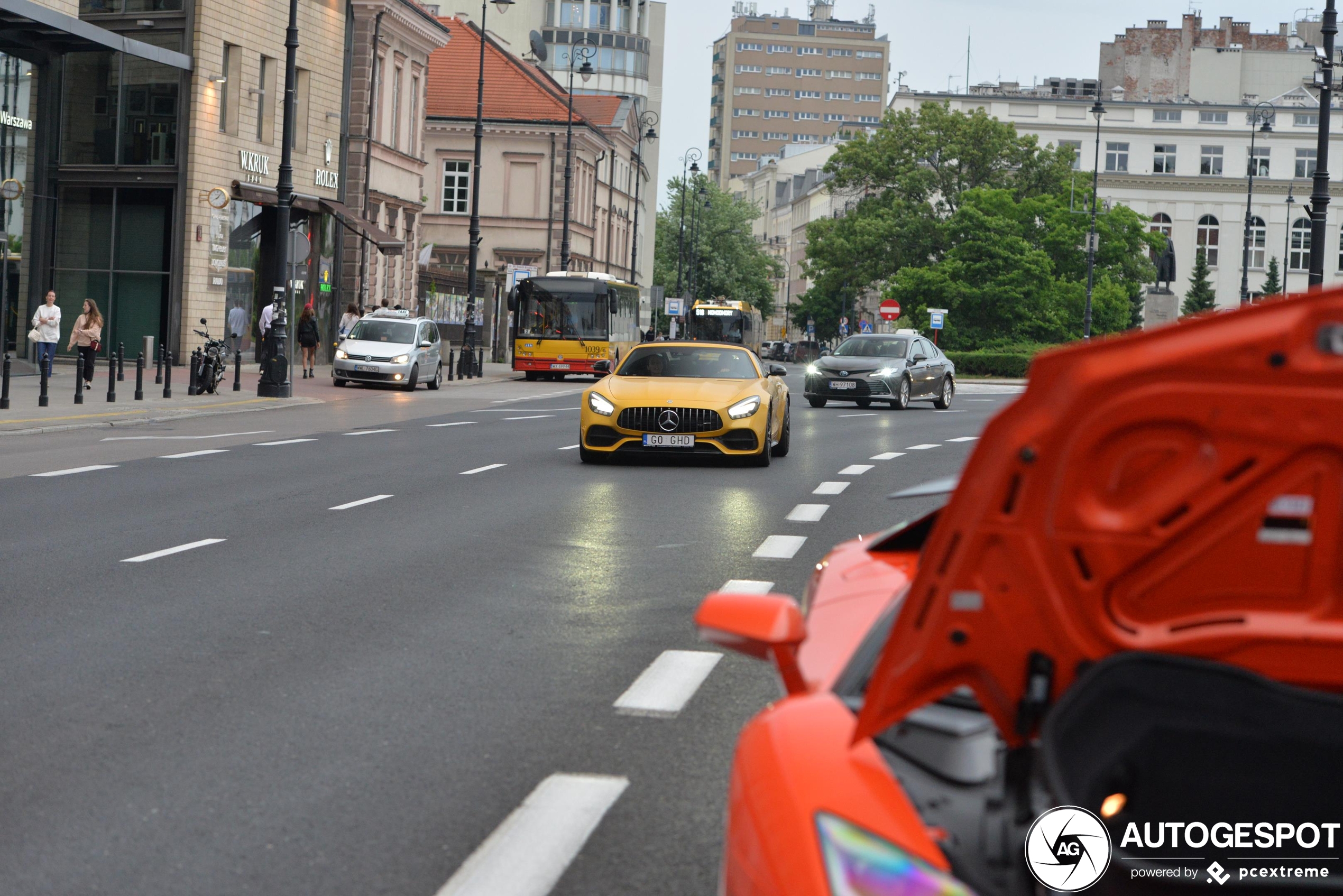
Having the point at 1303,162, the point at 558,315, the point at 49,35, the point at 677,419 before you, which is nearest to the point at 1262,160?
the point at 1303,162

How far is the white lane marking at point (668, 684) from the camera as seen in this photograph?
618 centimetres

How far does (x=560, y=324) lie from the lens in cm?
4819

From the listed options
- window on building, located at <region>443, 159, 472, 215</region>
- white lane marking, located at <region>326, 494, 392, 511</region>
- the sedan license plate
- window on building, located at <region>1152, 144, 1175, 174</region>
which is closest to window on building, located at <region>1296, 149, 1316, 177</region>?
window on building, located at <region>1152, 144, 1175, 174</region>

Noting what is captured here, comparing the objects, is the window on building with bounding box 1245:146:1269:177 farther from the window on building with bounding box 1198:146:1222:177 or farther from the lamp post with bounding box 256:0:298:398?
the lamp post with bounding box 256:0:298:398

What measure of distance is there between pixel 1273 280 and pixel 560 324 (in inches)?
2682

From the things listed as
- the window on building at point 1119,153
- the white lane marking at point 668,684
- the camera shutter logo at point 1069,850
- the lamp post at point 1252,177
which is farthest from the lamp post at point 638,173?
the camera shutter logo at point 1069,850

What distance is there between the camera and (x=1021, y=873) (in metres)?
2.43

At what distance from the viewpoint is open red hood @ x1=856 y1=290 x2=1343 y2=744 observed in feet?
7.45

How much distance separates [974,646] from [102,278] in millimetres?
38017

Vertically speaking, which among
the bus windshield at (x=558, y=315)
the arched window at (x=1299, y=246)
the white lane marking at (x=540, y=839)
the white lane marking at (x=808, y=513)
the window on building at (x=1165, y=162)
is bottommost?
the white lane marking at (x=540, y=839)

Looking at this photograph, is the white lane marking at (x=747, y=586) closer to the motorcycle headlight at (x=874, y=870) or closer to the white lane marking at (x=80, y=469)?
Result: the motorcycle headlight at (x=874, y=870)

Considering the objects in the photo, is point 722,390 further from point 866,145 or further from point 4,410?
point 866,145

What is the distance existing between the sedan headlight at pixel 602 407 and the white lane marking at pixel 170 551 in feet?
22.4

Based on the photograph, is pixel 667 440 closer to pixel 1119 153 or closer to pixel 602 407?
pixel 602 407
